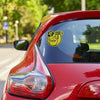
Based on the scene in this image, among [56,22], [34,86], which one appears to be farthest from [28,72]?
[56,22]

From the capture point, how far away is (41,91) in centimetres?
250

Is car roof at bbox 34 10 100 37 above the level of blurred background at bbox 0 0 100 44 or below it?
above

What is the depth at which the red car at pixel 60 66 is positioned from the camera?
243 centimetres

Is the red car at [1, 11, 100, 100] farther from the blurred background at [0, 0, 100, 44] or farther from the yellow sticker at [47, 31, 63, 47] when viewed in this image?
the blurred background at [0, 0, 100, 44]

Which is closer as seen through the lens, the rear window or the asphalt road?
the rear window

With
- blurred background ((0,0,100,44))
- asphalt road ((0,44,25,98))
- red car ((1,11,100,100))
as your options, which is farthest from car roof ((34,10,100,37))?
blurred background ((0,0,100,44))

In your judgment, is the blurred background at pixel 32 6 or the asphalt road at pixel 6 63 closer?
the asphalt road at pixel 6 63

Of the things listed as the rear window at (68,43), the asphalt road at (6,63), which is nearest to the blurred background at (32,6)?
the asphalt road at (6,63)

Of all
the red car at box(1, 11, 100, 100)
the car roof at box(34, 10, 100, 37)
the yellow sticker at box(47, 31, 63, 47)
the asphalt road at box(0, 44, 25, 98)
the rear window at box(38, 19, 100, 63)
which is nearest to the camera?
the red car at box(1, 11, 100, 100)

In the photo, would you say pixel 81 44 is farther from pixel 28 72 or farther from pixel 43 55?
pixel 28 72

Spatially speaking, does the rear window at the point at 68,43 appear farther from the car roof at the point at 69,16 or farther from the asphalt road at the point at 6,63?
the asphalt road at the point at 6,63

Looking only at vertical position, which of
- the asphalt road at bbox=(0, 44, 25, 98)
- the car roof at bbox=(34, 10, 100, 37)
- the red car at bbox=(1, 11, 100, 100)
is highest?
the car roof at bbox=(34, 10, 100, 37)

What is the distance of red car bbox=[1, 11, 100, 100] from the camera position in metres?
2.43

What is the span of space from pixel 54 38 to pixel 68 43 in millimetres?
141
